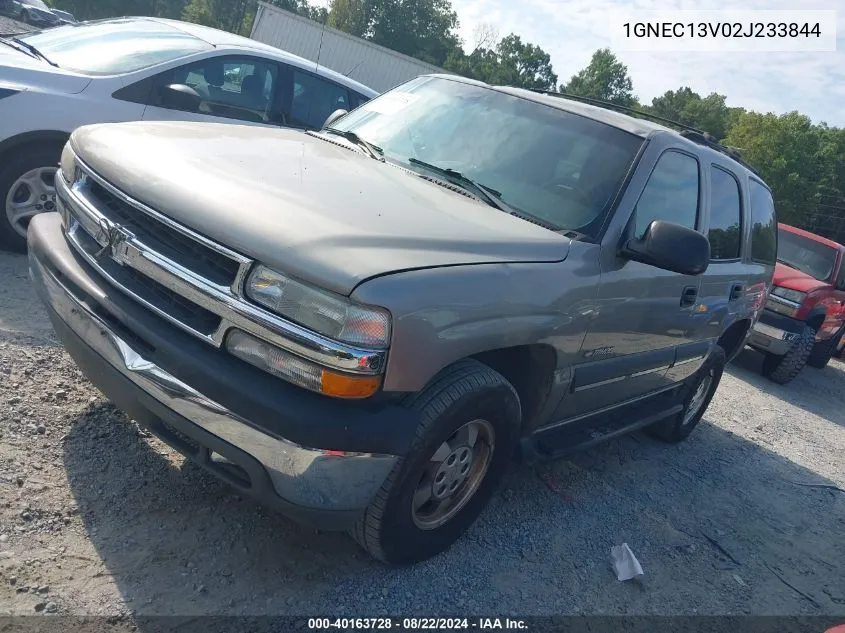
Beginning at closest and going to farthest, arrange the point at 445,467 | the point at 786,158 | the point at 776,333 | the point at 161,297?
the point at 161,297, the point at 445,467, the point at 776,333, the point at 786,158

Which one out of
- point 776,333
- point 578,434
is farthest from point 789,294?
point 578,434

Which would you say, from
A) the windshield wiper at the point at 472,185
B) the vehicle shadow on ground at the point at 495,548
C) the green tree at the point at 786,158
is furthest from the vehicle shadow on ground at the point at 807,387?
the green tree at the point at 786,158

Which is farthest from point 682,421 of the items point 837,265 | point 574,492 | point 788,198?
point 788,198

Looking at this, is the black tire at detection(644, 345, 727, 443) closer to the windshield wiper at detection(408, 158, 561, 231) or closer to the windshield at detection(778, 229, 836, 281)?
the windshield wiper at detection(408, 158, 561, 231)

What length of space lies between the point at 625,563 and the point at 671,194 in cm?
189

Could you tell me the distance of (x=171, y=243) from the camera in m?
2.52

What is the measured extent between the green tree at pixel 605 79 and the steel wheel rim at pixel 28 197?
2643 inches

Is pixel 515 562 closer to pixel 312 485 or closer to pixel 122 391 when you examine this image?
pixel 312 485

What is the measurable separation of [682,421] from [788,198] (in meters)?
40.0

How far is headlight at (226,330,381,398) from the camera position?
223 cm

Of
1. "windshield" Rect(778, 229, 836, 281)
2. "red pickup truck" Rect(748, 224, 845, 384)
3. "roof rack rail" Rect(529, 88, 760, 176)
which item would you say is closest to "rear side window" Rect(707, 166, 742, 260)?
"roof rack rail" Rect(529, 88, 760, 176)

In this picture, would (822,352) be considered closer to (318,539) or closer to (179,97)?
(179,97)

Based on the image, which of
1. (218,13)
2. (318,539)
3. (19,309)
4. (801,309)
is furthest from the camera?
(218,13)

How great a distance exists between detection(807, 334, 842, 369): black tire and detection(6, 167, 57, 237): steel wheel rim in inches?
364
